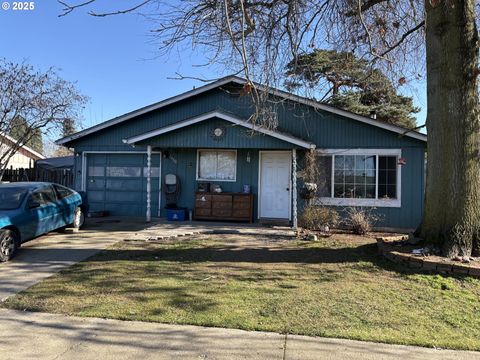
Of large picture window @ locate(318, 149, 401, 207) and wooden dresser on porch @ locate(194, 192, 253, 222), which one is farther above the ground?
large picture window @ locate(318, 149, 401, 207)

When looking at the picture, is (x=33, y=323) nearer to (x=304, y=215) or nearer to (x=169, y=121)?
(x=304, y=215)

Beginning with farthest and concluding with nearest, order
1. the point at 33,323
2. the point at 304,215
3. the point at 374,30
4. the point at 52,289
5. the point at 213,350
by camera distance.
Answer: the point at 304,215 < the point at 374,30 < the point at 52,289 < the point at 33,323 < the point at 213,350

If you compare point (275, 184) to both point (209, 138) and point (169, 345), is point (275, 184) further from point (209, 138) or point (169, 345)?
point (169, 345)

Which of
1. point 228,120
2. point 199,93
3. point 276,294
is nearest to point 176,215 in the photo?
point 228,120

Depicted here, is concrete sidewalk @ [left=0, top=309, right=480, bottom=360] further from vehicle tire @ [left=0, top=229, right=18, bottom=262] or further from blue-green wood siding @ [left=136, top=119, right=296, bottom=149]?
blue-green wood siding @ [left=136, top=119, right=296, bottom=149]

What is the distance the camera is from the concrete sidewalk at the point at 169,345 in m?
3.87

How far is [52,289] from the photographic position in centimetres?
593

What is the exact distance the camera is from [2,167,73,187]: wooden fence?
17766mm

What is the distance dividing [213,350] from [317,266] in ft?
12.0

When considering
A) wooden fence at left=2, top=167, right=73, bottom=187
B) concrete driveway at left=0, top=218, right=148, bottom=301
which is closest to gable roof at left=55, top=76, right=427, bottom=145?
wooden fence at left=2, top=167, right=73, bottom=187

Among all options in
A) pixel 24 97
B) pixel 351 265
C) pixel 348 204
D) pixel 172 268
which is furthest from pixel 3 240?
pixel 24 97

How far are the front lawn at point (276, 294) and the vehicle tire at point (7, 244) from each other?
149 centimetres

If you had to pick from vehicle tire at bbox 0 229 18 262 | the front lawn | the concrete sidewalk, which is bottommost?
the concrete sidewalk

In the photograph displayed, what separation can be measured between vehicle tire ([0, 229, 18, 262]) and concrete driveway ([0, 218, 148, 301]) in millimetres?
134
